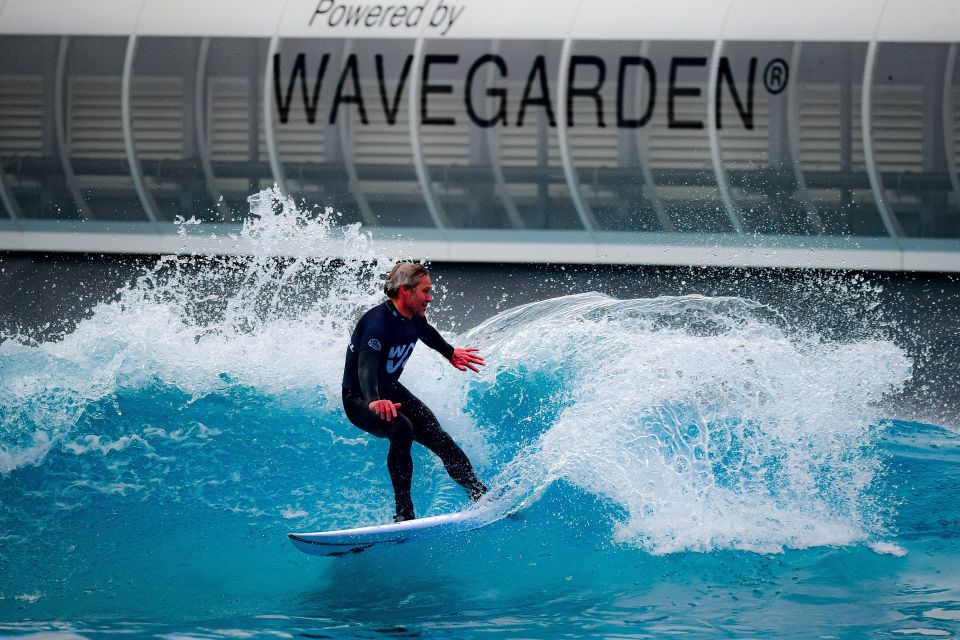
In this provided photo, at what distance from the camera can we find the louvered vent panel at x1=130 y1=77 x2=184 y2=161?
410 inches

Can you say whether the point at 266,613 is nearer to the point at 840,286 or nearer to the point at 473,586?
the point at 473,586

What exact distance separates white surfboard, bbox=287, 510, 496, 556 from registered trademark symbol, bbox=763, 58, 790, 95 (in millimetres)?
5494

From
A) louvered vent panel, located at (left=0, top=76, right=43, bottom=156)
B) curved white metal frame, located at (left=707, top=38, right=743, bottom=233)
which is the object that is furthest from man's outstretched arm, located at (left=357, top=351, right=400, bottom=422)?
louvered vent panel, located at (left=0, top=76, right=43, bottom=156)

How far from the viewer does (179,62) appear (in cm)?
1038

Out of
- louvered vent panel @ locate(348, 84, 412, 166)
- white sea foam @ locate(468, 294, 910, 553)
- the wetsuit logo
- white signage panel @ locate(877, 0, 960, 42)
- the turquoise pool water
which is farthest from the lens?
louvered vent panel @ locate(348, 84, 412, 166)

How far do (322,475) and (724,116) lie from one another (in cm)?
485

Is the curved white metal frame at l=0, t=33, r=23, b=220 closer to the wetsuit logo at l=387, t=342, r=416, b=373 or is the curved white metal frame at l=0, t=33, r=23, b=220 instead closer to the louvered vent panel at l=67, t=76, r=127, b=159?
the louvered vent panel at l=67, t=76, r=127, b=159

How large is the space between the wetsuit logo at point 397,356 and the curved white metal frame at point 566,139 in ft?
14.5

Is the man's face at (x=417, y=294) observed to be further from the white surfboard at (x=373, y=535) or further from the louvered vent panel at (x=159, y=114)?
the louvered vent panel at (x=159, y=114)

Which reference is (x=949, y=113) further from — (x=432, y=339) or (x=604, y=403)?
(x=432, y=339)

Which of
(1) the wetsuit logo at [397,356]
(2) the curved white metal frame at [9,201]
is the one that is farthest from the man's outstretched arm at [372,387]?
(2) the curved white metal frame at [9,201]

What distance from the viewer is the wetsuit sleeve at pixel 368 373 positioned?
18.4ft

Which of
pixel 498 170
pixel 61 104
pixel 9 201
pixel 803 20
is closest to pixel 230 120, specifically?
pixel 61 104

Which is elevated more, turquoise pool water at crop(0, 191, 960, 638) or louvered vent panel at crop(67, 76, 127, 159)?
louvered vent panel at crop(67, 76, 127, 159)
